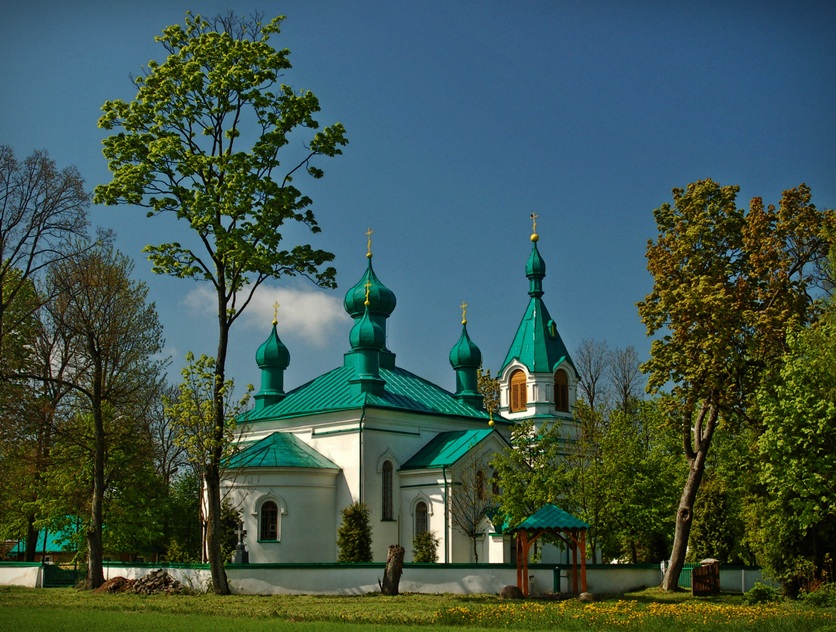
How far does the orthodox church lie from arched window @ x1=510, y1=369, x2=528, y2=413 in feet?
3.41

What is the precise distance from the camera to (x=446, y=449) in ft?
118

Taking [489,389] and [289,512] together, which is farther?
[489,389]

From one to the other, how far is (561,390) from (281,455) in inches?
573

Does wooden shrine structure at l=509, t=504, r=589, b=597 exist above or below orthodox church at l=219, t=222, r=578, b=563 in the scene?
below

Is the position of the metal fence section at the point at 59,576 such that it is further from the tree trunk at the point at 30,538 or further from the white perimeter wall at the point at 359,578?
the tree trunk at the point at 30,538

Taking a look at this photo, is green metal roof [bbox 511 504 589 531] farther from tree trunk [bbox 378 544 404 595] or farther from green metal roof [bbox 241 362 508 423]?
green metal roof [bbox 241 362 508 423]

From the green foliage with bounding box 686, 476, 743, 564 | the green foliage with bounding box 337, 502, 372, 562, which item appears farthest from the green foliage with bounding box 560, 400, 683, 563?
the green foliage with bounding box 337, 502, 372, 562

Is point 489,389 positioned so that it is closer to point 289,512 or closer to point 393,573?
point 289,512

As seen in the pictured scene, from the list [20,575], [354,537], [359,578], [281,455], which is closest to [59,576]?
[20,575]

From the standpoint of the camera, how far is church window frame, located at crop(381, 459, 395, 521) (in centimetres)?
3556

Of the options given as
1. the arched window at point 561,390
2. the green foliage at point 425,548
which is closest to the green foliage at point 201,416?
the green foliage at point 425,548

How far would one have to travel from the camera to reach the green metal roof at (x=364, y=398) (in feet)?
121

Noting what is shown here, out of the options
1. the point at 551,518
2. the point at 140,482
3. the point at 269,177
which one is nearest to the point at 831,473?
the point at 551,518

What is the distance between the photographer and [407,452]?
3662 cm
